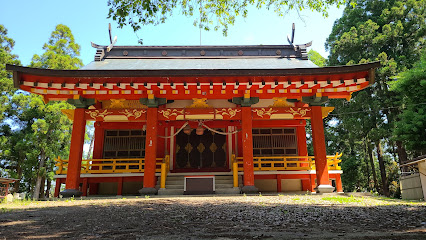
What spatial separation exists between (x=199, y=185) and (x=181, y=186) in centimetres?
111

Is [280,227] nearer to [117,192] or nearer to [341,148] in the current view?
[117,192]

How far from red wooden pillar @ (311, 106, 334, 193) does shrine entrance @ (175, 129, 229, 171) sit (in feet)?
15.1

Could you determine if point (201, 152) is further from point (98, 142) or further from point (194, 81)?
point (98, 142)

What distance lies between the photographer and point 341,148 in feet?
88.5

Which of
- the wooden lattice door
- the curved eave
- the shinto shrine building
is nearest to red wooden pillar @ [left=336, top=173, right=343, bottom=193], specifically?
the shinto shrine building

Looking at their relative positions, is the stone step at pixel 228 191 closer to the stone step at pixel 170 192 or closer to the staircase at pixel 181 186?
the staircase at pixel 181 186

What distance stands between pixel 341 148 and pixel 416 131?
1352 cm

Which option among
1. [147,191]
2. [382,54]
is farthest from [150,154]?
[382,54]

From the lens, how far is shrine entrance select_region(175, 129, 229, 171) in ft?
46.4

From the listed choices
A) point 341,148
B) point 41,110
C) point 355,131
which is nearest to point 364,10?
point 355,131

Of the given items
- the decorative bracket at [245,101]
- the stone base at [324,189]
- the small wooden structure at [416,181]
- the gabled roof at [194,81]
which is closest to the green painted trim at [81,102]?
the gabled roof at [194,81]

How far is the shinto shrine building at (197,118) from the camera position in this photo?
10609mm

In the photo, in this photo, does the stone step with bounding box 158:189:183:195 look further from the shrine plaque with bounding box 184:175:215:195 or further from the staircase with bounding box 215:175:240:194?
the staircase with bounding box 215:175:240:194

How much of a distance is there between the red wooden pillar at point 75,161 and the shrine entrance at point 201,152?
4691 mm
